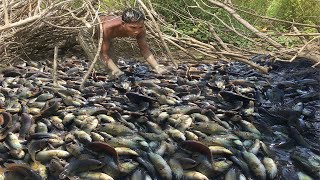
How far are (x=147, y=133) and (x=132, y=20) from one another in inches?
68.8

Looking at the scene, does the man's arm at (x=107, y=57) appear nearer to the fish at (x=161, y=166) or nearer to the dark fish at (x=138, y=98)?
the dark fish at (x=138, y=98)

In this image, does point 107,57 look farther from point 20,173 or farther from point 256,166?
point 256,166

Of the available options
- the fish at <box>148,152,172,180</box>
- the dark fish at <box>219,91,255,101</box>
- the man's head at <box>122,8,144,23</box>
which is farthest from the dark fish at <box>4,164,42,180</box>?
the man's head at <box>122,8,144,23</box>

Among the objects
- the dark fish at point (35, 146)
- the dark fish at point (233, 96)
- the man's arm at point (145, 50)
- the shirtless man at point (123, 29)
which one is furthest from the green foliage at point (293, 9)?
the dark fish at point (35, 146)

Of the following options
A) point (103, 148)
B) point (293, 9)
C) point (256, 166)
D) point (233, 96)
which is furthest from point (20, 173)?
point (293, 9)

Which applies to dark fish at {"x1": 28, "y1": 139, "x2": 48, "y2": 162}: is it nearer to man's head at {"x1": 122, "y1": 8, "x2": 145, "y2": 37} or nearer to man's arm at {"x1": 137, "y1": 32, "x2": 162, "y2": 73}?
man's head at {"x1": 122, "y1": 8, "x2": 145, "y2": 37}

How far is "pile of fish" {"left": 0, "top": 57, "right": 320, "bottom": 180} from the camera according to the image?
2.62 metres

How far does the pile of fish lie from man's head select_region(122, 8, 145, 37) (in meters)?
0.77

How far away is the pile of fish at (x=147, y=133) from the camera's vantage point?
262 cm

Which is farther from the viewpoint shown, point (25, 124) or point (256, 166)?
point (25, 124)

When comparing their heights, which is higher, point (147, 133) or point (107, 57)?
point (147, 133)

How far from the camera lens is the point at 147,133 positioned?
2891mm

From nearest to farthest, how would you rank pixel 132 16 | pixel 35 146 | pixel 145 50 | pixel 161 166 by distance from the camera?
1. pixel 161 166
2. pixel 35 146
3. pixel 132 16
4. pixel 145 50

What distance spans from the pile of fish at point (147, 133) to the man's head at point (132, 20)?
77cm
